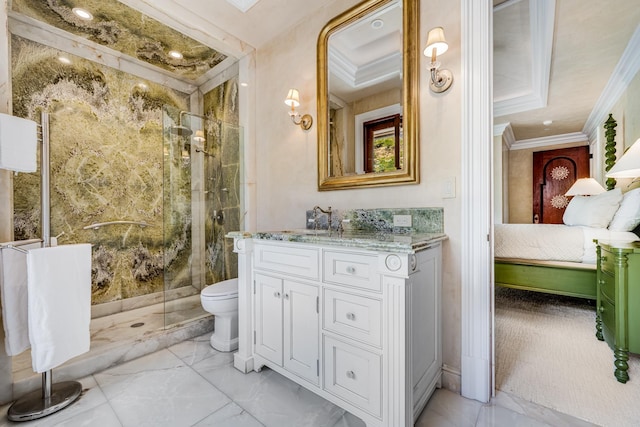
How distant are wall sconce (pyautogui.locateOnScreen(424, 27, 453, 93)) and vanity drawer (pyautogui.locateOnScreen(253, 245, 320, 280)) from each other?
120cm

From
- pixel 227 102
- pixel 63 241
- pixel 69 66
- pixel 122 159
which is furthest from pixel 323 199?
pixel 69 66

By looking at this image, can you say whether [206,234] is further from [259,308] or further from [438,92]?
[438,92]

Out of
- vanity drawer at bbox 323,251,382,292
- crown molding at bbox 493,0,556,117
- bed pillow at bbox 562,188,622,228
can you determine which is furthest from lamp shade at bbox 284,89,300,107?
bed pillow at bbox 562,188,622,228

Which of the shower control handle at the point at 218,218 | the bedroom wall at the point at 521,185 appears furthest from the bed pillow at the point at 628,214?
the shower control handle at the point at 218,218

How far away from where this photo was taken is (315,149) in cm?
228

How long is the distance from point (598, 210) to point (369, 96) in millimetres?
2945

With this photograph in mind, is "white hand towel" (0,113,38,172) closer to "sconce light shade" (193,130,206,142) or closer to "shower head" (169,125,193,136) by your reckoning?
Answer: "shower head" (169,125,193,136)

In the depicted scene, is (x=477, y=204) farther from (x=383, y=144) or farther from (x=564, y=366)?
(x=564, y=366)

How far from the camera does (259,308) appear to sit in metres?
1.70

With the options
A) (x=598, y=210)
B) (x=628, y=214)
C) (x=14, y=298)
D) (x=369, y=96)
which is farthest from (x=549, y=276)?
(x=14, y=298)

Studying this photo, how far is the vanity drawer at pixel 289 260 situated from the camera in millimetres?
1408

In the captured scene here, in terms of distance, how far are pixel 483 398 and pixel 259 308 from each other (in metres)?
1.35

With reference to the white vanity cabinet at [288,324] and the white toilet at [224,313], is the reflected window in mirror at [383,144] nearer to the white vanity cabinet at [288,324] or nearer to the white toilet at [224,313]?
the white vanity cabinet at [288,324]

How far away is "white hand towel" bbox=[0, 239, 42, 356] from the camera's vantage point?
1364 mm
